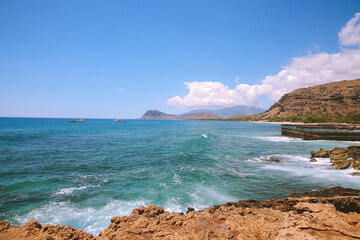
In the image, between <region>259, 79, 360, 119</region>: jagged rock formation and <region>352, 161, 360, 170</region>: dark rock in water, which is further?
<region>259, 79, 360, 119</region>: jagged rock formation

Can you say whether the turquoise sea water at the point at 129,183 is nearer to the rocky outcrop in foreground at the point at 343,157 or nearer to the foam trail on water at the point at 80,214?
the foam trail on water at the point at 80,214

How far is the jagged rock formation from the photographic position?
468 ft

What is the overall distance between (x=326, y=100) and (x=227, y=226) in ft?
688

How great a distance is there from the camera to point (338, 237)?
18.1 feet

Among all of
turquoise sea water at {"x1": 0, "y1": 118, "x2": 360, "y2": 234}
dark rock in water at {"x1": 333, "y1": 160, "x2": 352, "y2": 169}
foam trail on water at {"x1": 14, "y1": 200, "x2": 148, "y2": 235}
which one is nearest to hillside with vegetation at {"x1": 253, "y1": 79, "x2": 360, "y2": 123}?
dark rock in water at {"x1": 333, "y1": 160, "x2": 352, "y2": 169}

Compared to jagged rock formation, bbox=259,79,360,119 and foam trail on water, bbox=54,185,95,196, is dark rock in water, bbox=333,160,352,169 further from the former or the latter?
jagged rock formation, bbox=259,79,360,119

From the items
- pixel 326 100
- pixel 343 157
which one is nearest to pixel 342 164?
pixel 343 157

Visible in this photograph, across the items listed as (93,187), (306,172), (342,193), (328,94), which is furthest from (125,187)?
(328,94)

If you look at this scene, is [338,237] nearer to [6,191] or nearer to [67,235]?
[67,235]

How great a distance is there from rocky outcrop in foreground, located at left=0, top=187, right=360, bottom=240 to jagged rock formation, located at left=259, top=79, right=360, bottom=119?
172 m

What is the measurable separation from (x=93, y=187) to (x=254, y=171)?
16487 millimetres

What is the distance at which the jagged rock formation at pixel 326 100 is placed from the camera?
14275 cm

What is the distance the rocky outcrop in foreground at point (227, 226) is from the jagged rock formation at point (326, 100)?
172 metres

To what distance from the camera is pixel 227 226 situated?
6.97 m
